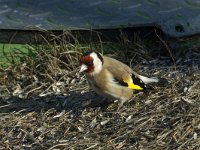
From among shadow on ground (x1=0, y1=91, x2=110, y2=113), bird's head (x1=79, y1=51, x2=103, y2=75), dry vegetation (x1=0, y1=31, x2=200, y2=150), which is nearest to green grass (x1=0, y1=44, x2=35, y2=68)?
dry vegetation (x1=0, y1=31, x2=200, y2=150)

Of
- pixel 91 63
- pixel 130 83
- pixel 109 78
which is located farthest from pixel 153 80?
pixel 91 63

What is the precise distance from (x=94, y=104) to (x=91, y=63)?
422mm

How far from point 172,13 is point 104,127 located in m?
1.84

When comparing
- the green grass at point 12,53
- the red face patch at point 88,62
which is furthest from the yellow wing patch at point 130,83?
the green grass at point 12,53

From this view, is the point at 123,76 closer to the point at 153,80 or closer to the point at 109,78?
the point at 109,78

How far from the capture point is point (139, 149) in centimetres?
518

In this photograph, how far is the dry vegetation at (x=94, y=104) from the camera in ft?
17.5

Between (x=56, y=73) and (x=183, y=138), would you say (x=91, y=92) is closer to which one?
(x=56, y=73)

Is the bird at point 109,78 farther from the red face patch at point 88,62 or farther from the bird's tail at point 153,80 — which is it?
the bird's tail at point 153,80

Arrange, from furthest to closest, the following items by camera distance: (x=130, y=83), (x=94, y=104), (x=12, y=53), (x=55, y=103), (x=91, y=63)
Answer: (x=12, y=53) < (x=55, y=103) < (x=94, y=104) < (x=130, y=83) < (x=91, y=63)

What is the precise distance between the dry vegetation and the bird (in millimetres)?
113

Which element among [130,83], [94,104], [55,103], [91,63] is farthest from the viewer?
[55,103]

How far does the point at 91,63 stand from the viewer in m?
5.70

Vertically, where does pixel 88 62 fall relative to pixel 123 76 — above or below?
above
